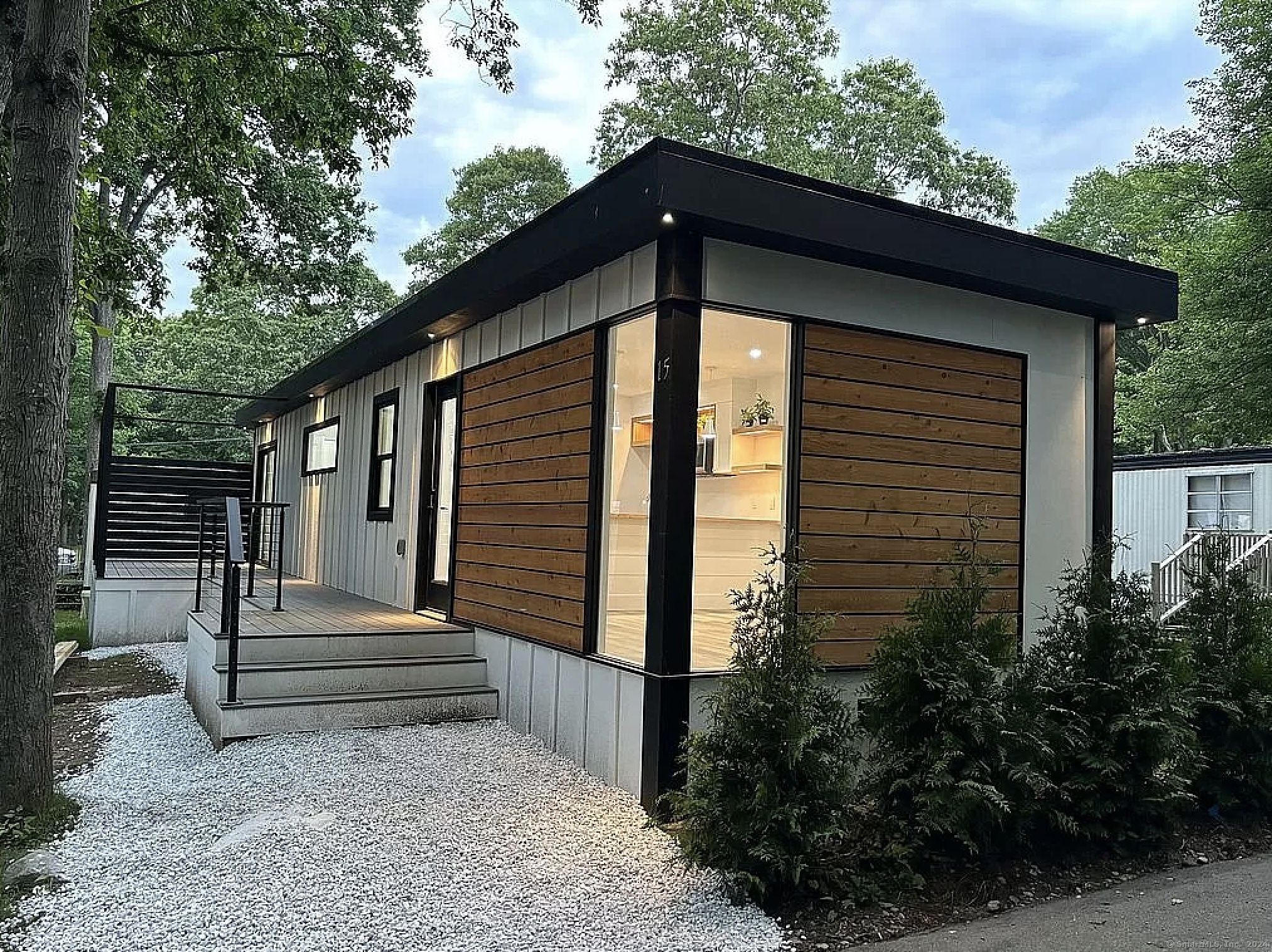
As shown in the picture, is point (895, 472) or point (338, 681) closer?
point (895, 472)

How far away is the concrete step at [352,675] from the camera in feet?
16.9

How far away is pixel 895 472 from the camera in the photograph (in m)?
4.67

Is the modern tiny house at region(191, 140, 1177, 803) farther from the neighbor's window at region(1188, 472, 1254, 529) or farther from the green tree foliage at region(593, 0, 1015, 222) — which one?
the green tree foliage at region(593, 0, 1015, 222)

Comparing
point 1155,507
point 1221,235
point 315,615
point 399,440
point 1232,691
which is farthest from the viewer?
point 1221,235

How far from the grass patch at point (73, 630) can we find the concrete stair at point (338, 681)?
12.7ft

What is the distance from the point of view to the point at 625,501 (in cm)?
487

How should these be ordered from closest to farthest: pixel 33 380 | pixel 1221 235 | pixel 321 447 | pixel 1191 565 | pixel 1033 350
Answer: pixel 33 380
pixel 1033 350
pixel 1191 565
pixel 321 447
pixel 1221 235

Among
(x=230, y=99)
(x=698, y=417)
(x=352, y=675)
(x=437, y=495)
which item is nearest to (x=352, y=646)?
(x=352, y=675)

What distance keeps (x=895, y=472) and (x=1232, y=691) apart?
69.2 inches

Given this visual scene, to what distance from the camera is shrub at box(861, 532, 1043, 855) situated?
329 centimetres

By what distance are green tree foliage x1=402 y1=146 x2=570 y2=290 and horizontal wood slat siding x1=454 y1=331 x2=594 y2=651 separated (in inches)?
708

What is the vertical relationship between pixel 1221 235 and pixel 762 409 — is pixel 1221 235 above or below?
above

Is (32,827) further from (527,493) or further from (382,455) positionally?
(382,455)

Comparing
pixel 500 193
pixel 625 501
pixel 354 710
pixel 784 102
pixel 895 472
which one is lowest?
pixel 354 710
